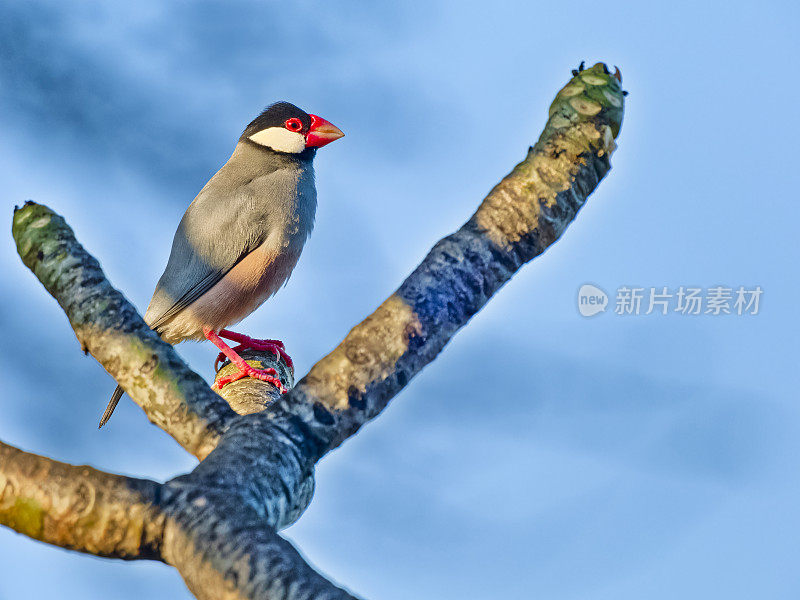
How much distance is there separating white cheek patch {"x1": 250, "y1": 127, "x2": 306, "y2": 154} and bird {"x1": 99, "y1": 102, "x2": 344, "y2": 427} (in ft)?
1.07

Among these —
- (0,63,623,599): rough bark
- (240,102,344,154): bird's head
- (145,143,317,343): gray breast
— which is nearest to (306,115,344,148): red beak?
(240,102,344,154): bird's head

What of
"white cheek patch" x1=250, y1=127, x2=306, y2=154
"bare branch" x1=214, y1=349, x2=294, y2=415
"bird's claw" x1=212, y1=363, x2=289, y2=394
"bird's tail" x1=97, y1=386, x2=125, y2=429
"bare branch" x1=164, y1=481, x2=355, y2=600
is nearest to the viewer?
"bare branch" x1=164, y1=481, x2=355, y2=600

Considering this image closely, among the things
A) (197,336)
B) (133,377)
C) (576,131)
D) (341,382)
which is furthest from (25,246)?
(197,336)

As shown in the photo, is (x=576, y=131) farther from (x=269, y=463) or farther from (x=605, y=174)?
(x=269, y=463)

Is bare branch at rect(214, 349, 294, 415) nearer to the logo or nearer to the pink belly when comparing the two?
the pink belly

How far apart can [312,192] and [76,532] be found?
4710 millimetres

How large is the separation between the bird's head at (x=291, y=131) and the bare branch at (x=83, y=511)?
495 cm

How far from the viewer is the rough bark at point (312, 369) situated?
7.25ft

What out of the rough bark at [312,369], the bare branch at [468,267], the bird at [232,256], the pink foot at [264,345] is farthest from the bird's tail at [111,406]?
the bare branch at [468,267]

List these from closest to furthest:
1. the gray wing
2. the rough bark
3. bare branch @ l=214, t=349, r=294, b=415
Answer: the rough bark, bare branch @ l=214, t=349, r=294, b=415, the gray wing

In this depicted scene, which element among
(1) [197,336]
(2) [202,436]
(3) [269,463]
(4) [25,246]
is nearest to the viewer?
(3) [269,463]

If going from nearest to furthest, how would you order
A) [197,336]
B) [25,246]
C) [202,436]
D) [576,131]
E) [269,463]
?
[269,463], [202,436], [576,131], [25,246], [197,336]

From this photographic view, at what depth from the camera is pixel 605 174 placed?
3.26 meters

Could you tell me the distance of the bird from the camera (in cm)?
631
